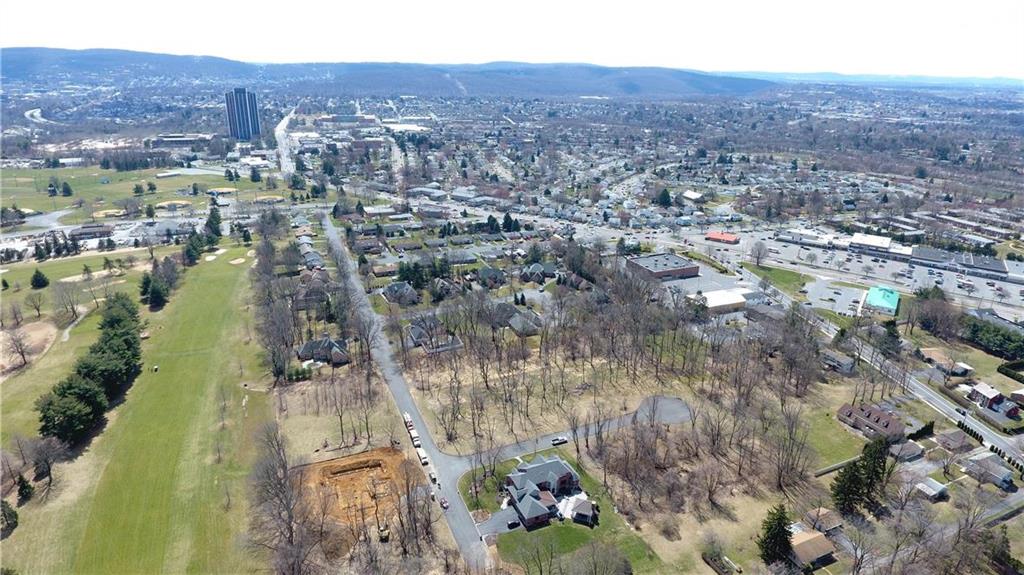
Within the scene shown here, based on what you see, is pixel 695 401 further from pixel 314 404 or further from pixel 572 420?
pixel 314 404

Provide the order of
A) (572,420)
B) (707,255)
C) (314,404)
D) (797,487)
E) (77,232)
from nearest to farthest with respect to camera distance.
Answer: (797,487), (572,420), (314,404), (707,255), (77,232)

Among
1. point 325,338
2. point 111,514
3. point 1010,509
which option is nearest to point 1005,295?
point 1010,509

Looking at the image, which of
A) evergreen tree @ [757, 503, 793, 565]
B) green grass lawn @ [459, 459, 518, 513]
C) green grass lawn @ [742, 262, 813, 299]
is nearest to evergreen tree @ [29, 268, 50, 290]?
green grass lawn @ [459, 459, 518, 513]

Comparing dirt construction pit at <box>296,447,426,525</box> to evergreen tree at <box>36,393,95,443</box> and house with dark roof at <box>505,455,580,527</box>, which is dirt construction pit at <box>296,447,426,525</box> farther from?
evergreen tree at <box>36,393,95,443</box>

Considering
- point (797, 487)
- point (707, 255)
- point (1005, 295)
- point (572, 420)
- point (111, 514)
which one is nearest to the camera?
point (111, 514)

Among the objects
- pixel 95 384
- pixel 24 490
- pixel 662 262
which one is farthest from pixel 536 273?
pixel 24 490

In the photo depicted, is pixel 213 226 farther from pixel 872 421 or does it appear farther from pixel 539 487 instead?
pixel 872 421

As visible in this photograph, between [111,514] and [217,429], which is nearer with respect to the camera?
[111,514]
